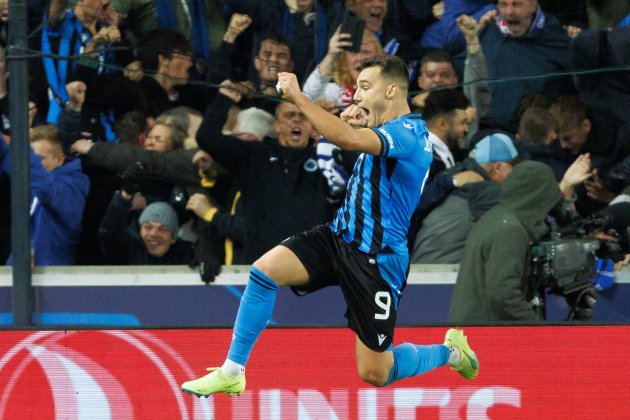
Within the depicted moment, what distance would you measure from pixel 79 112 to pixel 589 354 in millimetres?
3282

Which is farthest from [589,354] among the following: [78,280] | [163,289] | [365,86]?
[78,280]

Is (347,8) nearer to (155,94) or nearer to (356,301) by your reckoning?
(155,94)

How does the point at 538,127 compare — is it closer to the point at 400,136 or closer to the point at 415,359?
the point at 415,359

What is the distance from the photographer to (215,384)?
17.1 feet

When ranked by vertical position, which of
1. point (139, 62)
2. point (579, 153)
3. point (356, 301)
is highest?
point (139, 62)

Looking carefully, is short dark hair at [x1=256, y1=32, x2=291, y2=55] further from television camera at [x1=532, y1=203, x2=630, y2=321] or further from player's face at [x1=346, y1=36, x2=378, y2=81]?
television camera at [x1=532, y1=203, x2=630, y2=321]

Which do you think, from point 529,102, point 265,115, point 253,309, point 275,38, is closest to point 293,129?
point 265,115

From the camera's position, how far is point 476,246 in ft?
21.4

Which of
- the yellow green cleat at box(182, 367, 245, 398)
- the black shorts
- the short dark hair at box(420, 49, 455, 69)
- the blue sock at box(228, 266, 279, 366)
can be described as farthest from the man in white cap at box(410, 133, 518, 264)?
the yellow green cleat at box(182, 367, 245, 398)

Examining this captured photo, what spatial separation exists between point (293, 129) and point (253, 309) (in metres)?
2.07

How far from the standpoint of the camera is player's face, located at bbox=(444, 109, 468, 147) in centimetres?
716

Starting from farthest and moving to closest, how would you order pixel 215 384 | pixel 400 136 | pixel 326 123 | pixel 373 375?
pixel 373 375, pixel 215 384, pixel 400 136, pixel 326 123

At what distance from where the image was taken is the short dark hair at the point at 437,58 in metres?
7.34

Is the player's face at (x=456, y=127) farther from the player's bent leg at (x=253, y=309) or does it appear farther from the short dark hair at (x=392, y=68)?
the player's bent leg at (x=253, y=309)
